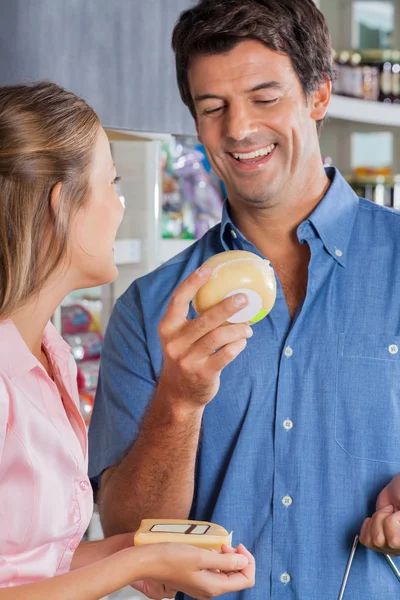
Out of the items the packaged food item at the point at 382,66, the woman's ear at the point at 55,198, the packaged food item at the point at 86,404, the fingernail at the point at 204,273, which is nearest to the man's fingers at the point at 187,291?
the fingernail at the point at 204,273

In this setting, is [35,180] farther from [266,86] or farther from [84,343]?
[84,343]

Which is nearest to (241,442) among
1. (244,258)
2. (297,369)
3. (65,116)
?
(297,369)

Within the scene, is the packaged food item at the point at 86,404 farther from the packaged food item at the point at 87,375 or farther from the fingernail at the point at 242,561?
the fingernail at the point at 242,561

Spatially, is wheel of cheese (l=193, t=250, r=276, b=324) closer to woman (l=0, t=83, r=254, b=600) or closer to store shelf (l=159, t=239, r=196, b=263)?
woman (l=0, t=83, r=254, b=600)

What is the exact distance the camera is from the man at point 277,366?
4.96 feet

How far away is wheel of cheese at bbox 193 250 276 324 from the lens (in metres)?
1.33

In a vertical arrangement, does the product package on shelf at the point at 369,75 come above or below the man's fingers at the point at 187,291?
above

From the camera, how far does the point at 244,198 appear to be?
1.63m

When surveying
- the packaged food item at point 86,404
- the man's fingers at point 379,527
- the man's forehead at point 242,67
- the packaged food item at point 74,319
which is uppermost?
the man's forehead at point 242,67

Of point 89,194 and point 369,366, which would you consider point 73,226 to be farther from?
point 369,366

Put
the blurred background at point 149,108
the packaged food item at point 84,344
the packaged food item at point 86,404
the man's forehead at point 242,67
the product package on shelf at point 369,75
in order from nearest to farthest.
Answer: the blurred background at point 149,108 < the man's forehead at point 242,67 < the packaged food item at point 86,404 < the packaged food item at point 84,344 < the product package on shelf at point 369,75

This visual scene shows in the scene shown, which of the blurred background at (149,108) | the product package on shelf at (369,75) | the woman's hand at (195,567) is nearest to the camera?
the woman's hand at (195,567)

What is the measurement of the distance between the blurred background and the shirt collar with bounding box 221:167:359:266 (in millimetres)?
270

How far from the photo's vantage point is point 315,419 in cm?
154
